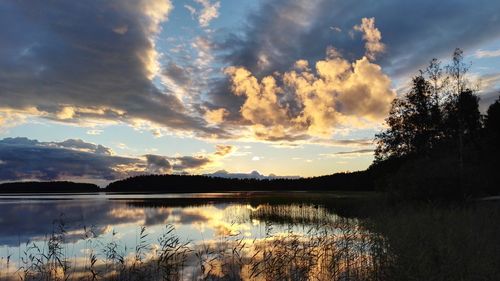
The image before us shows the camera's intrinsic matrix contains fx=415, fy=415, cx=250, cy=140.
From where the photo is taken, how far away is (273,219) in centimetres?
3797

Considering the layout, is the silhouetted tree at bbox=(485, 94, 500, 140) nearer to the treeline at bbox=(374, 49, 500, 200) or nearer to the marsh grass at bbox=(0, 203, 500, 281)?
the treeline at bbox=(374, 49, 500, 200)

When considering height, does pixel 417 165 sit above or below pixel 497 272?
above

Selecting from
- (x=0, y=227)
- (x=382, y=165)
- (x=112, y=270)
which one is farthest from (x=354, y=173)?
(x=112, y=270)

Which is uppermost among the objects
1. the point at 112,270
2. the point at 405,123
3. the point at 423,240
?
the point at 405,123

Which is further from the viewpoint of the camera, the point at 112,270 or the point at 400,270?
the point at 112,270

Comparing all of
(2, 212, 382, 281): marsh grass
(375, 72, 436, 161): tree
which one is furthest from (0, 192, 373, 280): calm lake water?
(375, 72, 436, 161): tree

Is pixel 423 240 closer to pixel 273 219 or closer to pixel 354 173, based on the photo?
pixel 273 219

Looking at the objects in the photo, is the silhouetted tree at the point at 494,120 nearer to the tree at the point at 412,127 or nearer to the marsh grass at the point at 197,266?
the tree at the point at 412,127

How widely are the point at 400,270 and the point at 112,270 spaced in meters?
10.8

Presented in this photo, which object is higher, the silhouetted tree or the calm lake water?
the silhouetted tree

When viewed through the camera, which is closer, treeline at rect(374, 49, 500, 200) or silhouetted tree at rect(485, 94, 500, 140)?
treeline at rect(374, 49, 500, 200)

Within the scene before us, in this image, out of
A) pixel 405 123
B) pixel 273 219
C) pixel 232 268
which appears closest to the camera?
pixel 232 268

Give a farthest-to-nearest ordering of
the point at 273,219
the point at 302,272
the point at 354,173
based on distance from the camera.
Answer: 1. the point at 354,173
2. the point at 273,219
3. the point at 302,272

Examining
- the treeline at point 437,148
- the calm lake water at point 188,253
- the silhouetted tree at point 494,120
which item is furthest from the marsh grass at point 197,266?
the silhouetted tree at point 494,120
